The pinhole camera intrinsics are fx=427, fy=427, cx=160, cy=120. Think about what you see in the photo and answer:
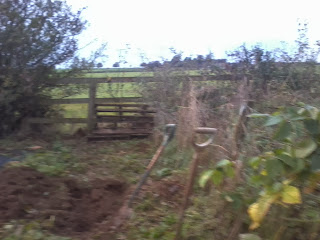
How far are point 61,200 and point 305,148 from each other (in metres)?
3.52

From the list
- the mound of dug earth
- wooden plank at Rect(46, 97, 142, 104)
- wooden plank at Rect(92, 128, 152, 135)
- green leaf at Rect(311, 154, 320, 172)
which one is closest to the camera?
green leaf at Rect(311, 154, 320, 172)

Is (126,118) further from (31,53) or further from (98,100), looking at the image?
(31,53)

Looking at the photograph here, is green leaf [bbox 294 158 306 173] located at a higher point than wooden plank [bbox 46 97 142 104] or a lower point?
higher

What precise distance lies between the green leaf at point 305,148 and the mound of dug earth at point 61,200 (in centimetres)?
261

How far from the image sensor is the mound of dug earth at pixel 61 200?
16.8 ft

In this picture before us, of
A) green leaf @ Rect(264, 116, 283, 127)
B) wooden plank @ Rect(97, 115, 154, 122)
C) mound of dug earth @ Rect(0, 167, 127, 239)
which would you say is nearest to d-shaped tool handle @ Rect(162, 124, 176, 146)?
mound of dug earth @ Rect(0, 167, 127, 239)

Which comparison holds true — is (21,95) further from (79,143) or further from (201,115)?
(201,115)

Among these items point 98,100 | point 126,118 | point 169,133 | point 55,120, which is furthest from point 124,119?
point 169,133

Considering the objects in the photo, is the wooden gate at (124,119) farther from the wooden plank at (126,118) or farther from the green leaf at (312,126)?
the green leaf at (312,126)

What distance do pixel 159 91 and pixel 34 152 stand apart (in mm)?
3024

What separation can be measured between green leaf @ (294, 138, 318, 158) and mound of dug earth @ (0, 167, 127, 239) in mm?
2614

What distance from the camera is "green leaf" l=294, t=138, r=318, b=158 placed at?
3094 millimetres

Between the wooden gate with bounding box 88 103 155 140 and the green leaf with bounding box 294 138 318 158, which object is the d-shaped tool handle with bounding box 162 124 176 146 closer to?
the green leaf with bounding box 294 138 318 158

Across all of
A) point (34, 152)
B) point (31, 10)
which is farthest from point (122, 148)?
point (31, 10)
